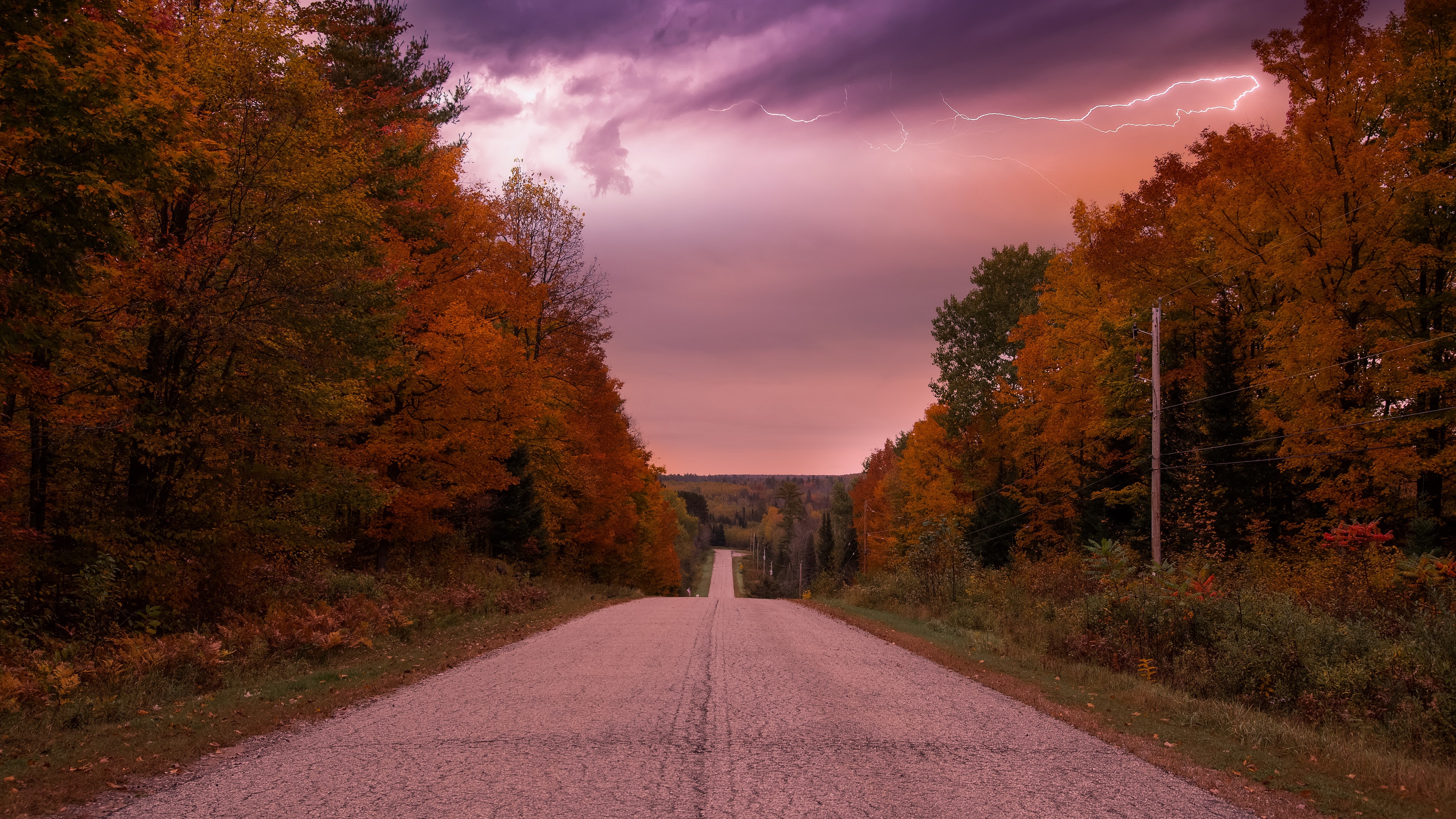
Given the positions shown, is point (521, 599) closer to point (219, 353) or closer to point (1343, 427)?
point (219, 353)

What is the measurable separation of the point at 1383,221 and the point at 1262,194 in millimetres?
2883

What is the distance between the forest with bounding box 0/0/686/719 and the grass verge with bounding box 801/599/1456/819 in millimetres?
11448

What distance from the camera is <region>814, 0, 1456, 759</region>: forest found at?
41.8 feet

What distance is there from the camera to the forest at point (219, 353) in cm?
960

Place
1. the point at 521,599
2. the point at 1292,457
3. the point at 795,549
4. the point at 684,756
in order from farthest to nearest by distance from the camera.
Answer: the point at 795,549
the point at 521,599
the point at 1292,457
the point at 684,756

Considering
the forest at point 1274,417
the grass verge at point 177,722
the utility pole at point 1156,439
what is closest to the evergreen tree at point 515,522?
the forest at point 1274,417

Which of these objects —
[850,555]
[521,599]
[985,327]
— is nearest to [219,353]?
[521,599]

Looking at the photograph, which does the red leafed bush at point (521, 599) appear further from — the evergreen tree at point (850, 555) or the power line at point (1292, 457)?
the evergreen tree at point (850, 555)

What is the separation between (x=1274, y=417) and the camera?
21.2 meters

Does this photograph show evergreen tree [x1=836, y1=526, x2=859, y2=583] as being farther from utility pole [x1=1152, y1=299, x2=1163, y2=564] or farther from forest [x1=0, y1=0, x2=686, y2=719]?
forest [x1=0, y1=0, x2=686, y2=719]

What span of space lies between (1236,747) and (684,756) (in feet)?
18.9

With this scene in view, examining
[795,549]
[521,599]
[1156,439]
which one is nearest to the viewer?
[1156,439]

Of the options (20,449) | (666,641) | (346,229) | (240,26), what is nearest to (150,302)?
(20,449)

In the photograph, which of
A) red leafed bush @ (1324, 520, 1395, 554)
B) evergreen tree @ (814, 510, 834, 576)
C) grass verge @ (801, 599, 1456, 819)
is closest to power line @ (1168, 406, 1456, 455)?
red leafed bush @ (1324, 520, 1395, 554)
